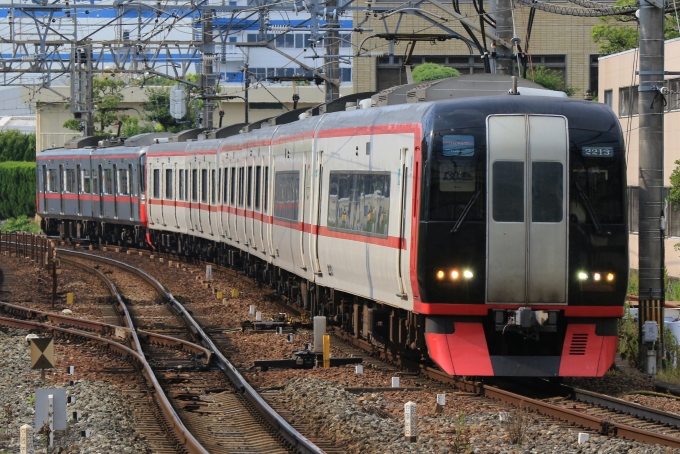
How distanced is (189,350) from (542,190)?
5566 mm

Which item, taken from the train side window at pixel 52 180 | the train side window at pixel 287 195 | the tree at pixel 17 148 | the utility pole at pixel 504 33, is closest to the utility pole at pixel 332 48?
the train side window at pixel 287 195

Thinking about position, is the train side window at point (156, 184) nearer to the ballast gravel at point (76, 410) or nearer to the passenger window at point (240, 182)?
the passenger window at point (240, 182)

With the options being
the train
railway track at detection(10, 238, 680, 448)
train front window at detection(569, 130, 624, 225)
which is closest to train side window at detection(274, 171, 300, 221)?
the train

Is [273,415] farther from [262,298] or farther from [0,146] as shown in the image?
[0,146]

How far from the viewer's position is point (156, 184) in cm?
3297

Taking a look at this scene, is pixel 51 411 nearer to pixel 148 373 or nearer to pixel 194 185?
pixel 148 373

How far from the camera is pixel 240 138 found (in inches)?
932

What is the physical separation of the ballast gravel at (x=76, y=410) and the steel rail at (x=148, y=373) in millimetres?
303

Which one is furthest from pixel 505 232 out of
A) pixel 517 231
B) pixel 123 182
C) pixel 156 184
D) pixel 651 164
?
pixel 123 182

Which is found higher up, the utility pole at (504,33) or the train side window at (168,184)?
the utility pole at (504,33)

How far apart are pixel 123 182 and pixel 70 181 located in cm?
463

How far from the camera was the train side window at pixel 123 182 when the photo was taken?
35.0 meters

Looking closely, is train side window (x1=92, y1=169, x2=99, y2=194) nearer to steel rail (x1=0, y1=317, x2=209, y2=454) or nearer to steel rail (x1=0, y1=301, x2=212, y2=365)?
steel rail (x1=0, y1=301, x2=212, y2=365)

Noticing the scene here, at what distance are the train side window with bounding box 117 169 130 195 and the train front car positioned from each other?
24804 millimetres
